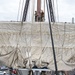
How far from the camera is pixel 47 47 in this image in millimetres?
14406

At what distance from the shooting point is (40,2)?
19703 mm

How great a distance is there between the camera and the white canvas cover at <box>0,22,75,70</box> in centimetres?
1422

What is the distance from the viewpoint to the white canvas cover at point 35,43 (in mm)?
14216

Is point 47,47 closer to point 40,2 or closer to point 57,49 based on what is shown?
point 57,49

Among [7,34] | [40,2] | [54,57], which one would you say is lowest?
[54,57]

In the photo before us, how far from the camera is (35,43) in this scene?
14.5m

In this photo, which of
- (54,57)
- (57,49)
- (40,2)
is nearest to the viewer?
(54,57)

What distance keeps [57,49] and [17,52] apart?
166cm

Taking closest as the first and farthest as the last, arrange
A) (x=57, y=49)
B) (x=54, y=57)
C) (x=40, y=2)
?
(x=54, y=57), (x=57, y=49), (x=40, y=2)

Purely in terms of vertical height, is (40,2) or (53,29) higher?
(40,2)

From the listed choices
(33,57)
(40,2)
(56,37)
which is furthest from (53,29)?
(40,2)

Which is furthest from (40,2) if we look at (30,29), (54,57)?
(54,57)

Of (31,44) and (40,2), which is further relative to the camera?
(40,2)

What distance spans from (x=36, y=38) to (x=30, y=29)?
0.46 meters
